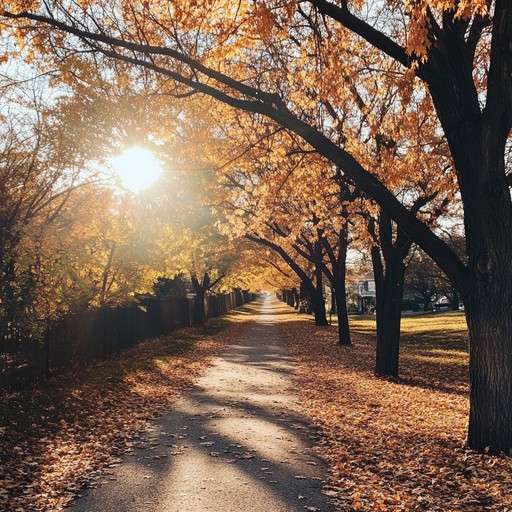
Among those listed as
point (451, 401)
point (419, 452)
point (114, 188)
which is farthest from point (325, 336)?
point (419, 452)

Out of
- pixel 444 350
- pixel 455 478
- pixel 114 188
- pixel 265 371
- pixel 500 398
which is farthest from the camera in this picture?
pixel 444 350

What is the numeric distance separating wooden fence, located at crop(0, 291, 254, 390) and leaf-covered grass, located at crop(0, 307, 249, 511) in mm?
367

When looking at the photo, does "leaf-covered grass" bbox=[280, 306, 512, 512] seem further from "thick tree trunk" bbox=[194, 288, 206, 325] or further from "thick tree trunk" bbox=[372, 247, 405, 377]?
"thick tree trunk" bbox=[194, 288, 206, 325]

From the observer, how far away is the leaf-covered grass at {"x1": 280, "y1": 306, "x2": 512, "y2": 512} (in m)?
5.38

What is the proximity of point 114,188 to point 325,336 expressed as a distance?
1496cm

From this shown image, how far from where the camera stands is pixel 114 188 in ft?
57.7

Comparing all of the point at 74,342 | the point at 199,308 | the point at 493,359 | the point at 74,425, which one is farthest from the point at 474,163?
the point at 199,308

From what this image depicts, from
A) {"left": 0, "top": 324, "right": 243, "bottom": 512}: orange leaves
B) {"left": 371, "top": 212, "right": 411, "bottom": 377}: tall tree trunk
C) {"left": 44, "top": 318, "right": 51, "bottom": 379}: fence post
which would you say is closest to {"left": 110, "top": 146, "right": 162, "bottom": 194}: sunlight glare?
A: {"left": 44, "top": 318, "right": 51, "bottom": 379}: fence post

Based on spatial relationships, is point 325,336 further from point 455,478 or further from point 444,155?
point 455,478

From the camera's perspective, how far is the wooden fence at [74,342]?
11.0m

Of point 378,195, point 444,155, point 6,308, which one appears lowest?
point 6,308

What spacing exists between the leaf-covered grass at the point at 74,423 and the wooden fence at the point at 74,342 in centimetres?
37

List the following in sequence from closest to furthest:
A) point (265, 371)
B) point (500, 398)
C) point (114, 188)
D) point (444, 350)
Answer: point (500, 398)
point (265, 371)
point (114, 188)
point (444, 350)

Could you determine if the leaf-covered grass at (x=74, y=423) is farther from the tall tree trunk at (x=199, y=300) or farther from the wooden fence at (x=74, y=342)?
the tall tree trunk at (x=199, y=300)
